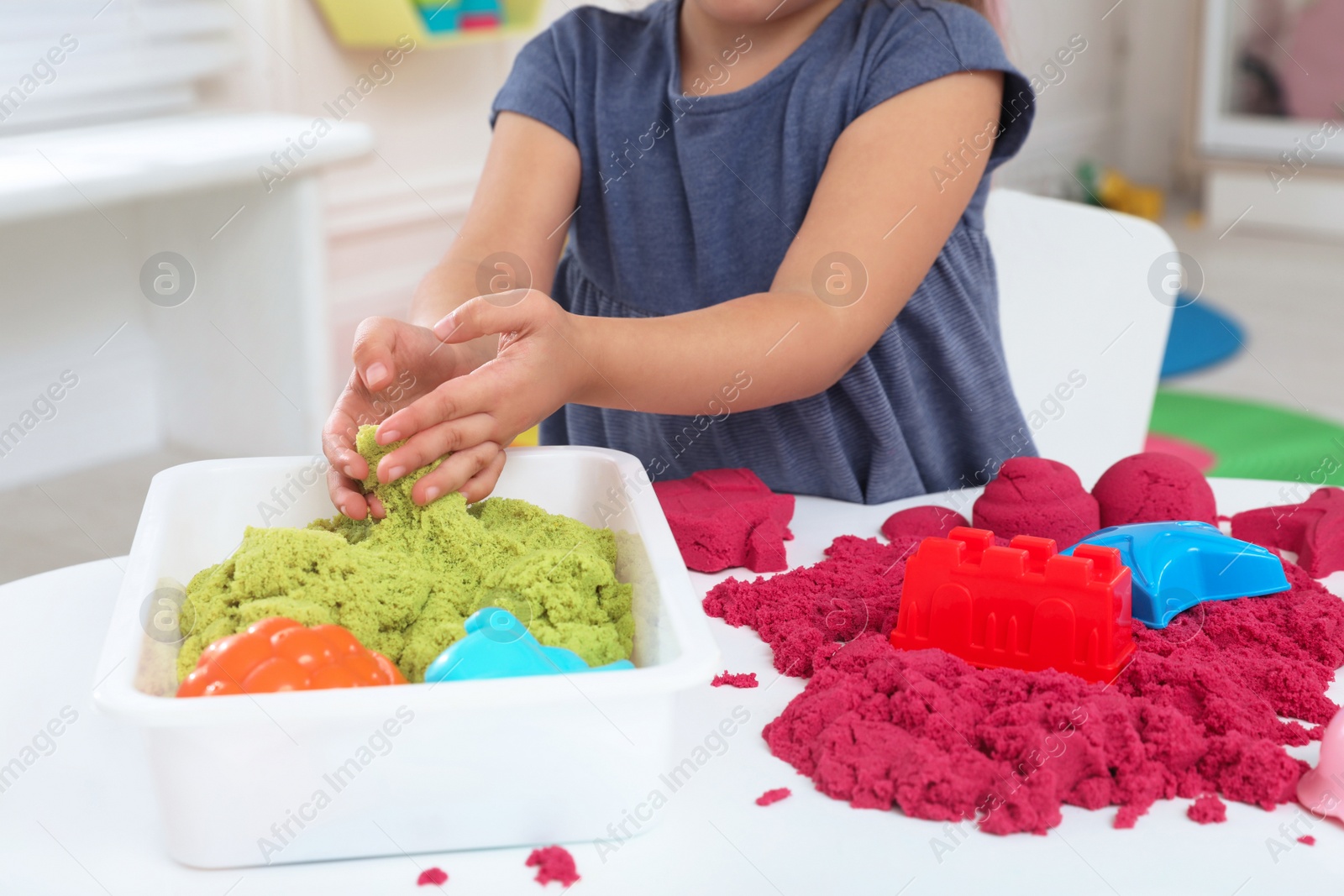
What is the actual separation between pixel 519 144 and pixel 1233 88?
9.53 feet

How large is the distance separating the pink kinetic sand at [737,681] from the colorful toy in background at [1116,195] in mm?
2999

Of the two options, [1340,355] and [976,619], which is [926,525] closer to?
[976,619]

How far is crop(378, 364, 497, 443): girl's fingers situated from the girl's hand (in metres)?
0.02

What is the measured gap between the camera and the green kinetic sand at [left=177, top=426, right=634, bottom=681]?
18.1 inches

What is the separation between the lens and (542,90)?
3.18 feet

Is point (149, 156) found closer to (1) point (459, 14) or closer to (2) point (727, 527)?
(1) point (459, 14)

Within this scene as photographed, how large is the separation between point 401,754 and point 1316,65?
11.3 feet

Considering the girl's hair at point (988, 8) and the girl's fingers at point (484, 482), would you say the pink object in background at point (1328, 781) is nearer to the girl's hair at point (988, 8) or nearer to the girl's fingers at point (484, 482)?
the girl's fingers at point (484, 482)

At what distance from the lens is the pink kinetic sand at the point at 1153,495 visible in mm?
646

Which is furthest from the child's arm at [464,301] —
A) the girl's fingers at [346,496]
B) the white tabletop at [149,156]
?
the white tabletop at [149,156]

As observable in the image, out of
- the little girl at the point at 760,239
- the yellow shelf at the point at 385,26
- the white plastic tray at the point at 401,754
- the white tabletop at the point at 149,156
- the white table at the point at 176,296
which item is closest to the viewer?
the white plastic tray at the point at 401,754

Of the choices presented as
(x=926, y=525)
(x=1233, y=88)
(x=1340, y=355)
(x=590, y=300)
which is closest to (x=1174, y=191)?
(x=1233, y=88)

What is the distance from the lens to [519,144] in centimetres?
97

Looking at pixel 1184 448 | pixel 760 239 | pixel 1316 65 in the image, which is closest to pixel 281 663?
pixel 760 239
